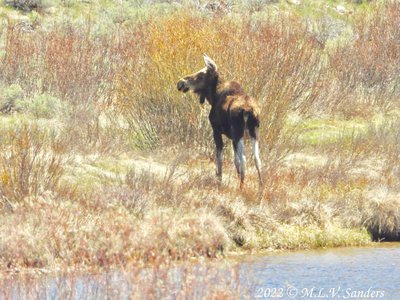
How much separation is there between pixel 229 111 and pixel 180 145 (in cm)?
398

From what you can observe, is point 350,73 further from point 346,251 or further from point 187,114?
point 346,251

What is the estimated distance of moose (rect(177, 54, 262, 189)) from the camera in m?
15.6

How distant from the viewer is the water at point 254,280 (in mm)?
8117

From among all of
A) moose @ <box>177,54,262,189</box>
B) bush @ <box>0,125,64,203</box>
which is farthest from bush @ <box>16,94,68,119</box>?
bush @ <box>0,125,64,203</box>

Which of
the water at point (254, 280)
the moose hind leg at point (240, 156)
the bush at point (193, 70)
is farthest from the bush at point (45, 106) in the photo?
the water at point (254, 280)

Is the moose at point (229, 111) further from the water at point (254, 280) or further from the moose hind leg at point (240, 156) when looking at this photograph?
the water at point (254, 280)

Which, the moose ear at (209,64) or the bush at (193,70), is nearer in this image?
the moose ear at (209,64)

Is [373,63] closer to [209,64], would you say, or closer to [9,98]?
[9,98]

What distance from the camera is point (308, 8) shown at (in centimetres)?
4184

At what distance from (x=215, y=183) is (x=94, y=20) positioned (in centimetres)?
2006

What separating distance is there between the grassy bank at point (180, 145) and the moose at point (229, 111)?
540 millimetres

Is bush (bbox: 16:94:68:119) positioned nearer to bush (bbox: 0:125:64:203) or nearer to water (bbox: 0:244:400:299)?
bush (bbox: 0:125:64:203)

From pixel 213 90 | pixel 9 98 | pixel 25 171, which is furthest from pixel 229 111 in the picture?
pixel 9 98

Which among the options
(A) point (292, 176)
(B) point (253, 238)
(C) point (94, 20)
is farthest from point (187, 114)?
(C) point (94, 20)
